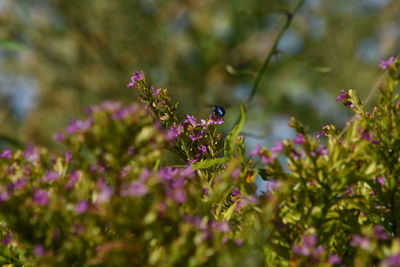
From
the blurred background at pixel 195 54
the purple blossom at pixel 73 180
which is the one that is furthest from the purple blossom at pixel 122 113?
the blurred background at pixel 195 54

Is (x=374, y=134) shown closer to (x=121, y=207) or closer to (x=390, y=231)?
(x=390, y=231)

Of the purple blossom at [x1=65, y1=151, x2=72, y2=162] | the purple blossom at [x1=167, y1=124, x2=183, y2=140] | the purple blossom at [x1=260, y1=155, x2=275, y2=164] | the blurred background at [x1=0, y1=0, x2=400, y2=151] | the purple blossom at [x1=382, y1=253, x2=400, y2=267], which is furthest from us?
the blurred background at [x1=0, y1=0, x2=400, y2=151]

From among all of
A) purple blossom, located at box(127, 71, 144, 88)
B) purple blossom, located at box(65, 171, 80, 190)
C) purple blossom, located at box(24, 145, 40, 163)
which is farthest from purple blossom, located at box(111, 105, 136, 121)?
purple blossom, located at box(127, 71, 144, 88)

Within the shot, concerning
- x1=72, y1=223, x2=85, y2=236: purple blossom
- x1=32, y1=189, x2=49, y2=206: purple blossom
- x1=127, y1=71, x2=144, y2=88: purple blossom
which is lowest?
x1=72, y1=223, x2=85, y2=236: purple blossom

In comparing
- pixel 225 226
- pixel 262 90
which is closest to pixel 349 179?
pixel 225 226

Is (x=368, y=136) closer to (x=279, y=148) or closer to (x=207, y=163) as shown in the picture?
(x=279, y=148)

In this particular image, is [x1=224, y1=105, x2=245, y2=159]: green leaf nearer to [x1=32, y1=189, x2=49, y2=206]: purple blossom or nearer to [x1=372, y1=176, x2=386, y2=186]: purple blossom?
[x1=372, y1=176, x2=386, y2=186]: purple blossom

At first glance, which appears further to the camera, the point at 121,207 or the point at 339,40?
the point at 339,40
